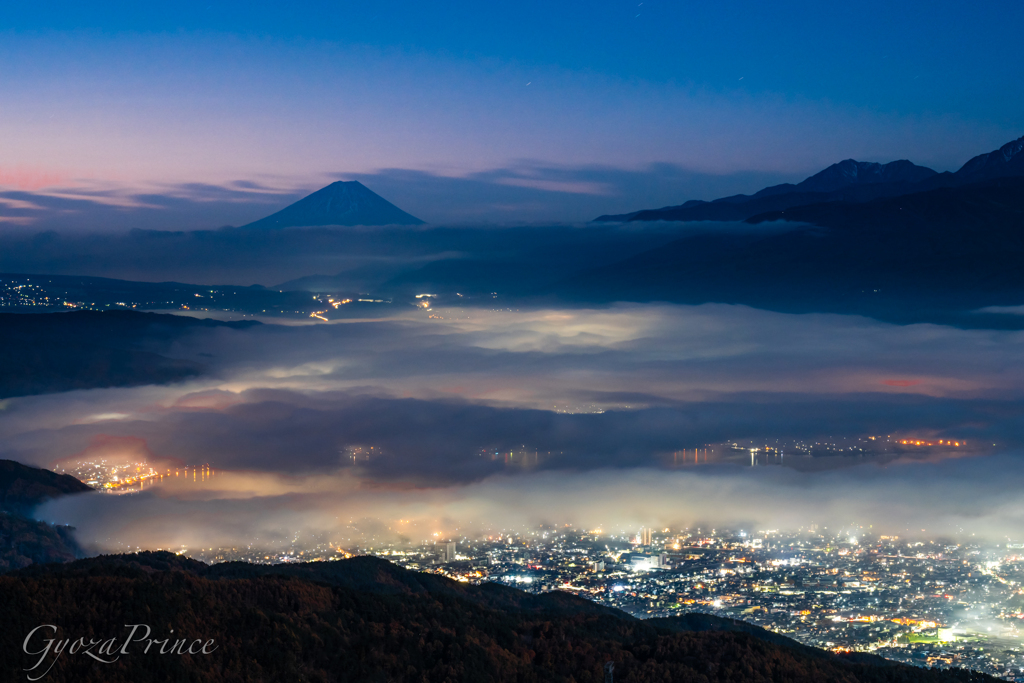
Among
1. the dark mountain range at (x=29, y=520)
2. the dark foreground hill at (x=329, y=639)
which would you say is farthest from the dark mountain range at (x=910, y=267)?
the dark mountain range at (x=29, y=520)

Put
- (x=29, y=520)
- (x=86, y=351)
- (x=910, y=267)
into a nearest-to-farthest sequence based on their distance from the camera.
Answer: (x=29, y=520), (x=86, y=351), (x=910, y=267)

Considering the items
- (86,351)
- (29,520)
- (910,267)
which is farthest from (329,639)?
(910,267)

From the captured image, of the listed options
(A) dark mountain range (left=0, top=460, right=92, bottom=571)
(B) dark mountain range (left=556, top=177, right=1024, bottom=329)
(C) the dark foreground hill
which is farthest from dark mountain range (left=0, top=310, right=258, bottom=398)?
(B) dark mountain range (left=556, top=177, right=1024, bottom=329)

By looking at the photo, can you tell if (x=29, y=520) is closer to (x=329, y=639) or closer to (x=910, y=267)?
(x=329, y=639)

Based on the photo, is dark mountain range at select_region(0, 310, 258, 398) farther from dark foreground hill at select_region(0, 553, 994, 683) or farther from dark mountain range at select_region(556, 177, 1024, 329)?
dark mountain range at select_region(556, 177, 1024, 329)

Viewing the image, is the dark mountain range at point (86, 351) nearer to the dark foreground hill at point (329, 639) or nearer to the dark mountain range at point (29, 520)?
the dark mountain range at point (29, 520)

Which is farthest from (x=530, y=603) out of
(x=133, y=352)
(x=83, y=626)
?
(x=133, y=352)

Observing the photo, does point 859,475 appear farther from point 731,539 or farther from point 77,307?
point 77,307
